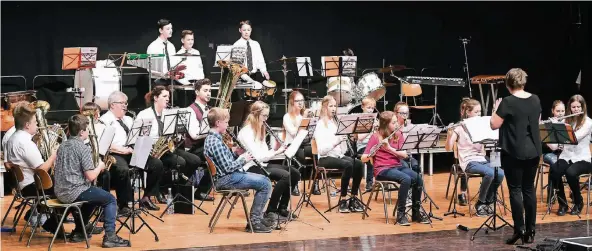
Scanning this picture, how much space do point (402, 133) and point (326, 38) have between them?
16.6 ft

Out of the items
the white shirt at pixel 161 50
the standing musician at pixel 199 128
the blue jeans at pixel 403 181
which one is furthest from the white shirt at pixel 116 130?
the blue jeans at pixel 403 181

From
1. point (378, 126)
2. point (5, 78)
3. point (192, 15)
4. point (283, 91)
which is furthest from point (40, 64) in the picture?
point (378, 126)

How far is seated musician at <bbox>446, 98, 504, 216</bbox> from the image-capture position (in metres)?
9.48

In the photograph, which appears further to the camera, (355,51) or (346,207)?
(355,51)

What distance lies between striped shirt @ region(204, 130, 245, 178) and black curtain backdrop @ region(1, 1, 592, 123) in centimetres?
445

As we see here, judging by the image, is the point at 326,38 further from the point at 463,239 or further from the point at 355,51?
the point at 463,239

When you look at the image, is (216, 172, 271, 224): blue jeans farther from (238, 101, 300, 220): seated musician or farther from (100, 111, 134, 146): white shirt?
(100, 111, 134, 146): white shirt

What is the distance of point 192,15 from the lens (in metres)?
13.3

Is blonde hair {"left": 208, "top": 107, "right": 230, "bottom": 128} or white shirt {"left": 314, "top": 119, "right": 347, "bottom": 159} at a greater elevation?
blonde hair {"left": 208, "top": 107, "right": 230, "bottom": 128}

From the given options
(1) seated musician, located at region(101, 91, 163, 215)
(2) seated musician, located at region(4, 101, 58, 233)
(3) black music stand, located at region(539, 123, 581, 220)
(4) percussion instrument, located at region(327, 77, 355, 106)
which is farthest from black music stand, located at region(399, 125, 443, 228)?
(4) percussion instrument, located at region(327, 77, 355, 106)

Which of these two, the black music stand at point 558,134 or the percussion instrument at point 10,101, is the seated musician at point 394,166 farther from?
the percussion instrument at point 10,101

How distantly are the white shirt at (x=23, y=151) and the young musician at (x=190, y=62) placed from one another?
3804 mm

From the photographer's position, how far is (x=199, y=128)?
1045 centimetres

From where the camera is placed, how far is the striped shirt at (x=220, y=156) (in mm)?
8492
